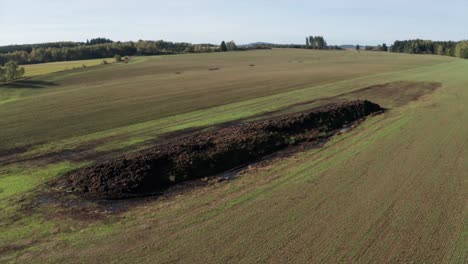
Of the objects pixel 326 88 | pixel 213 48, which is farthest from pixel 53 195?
pixel 213 48

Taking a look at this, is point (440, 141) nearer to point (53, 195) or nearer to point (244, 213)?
point (244, 213)

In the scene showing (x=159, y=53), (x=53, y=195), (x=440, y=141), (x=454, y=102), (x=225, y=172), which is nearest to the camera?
(x=53, y=195)

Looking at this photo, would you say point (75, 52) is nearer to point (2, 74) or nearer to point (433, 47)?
point (2, 74)

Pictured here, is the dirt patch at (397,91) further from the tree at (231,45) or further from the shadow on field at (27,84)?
the tree at (231,45)

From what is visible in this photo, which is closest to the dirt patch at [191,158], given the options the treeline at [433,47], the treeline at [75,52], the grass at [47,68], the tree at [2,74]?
the tree at [2,74]

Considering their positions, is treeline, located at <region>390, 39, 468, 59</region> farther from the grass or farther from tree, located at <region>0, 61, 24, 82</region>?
tree, located at <region>0, 61, 24, 82</region>

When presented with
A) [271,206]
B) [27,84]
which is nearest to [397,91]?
[271,206]
